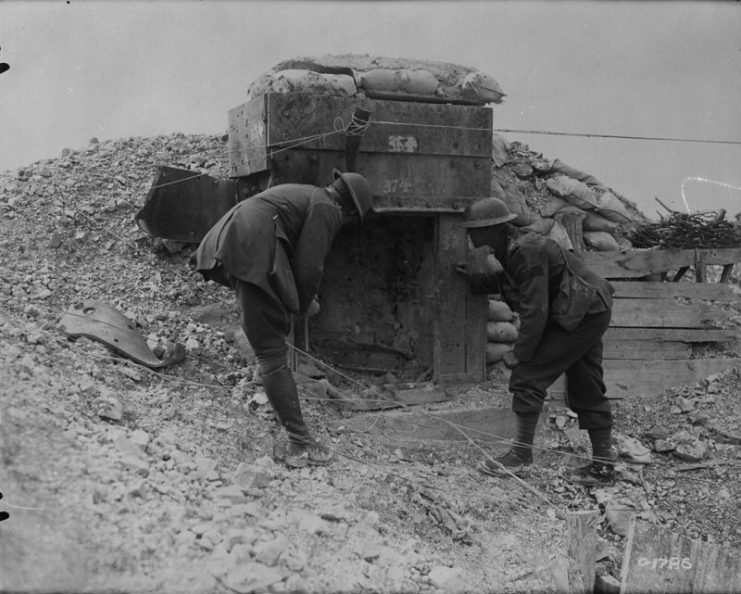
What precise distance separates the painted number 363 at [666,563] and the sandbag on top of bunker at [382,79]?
3.63 m

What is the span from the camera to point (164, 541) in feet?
10.0

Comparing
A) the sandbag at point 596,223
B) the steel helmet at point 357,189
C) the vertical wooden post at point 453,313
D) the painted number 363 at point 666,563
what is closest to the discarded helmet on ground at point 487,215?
the steel helmet at point 357,189

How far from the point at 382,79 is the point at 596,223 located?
265 centimetres

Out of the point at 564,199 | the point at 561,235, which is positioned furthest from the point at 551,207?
the point at 561,235

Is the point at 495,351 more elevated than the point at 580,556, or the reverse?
the point at 495,351

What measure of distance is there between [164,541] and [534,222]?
10.3 ft

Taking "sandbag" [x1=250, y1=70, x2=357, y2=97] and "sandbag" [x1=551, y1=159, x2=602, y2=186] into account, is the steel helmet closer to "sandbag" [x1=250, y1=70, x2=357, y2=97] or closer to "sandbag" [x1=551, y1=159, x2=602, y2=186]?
"sandbag" [x1=250, y1=70, x2=357, y2=97]

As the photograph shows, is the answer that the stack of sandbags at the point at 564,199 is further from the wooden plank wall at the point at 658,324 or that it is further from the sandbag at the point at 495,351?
the sandbag at the point at 495,351

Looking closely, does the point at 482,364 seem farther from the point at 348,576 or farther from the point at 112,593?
the point at 112,593

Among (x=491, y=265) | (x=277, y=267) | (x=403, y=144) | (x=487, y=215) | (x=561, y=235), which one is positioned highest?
(x=403, y=144)

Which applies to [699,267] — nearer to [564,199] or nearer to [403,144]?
[564,199]

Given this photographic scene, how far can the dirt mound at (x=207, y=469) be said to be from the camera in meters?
3.02

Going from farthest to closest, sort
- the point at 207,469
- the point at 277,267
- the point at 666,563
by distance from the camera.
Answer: the point at 277,267 → the point at 207,469 → the point at 666,563

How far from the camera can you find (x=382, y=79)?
564 cm
